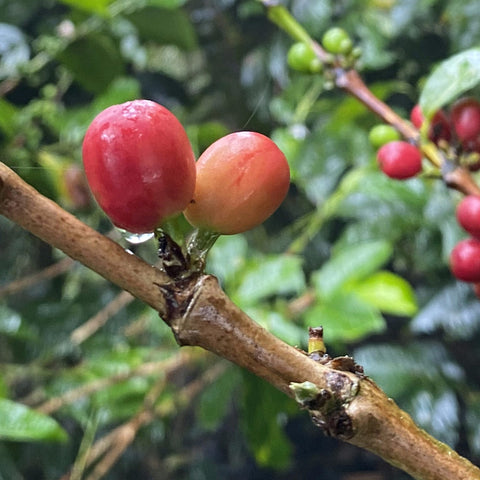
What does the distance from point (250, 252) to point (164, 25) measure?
10.7 inches

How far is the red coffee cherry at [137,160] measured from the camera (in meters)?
0.16

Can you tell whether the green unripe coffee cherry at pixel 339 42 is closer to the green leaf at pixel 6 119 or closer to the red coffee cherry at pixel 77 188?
the red coffee cherry at pixel 77 188

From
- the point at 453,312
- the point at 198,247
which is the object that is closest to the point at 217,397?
the point at 453,312

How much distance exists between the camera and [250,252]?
747 mm

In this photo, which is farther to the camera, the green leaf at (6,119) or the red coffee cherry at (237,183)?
the green leaf at (6,119)

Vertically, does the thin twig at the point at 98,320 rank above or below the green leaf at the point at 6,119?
below

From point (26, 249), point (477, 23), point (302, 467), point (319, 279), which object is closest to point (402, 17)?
point (477, 23)

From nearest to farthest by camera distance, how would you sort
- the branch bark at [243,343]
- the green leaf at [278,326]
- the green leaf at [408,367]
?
the branch bark at [243,343], the green leaf at [278,326], the green leaf at [408,367]

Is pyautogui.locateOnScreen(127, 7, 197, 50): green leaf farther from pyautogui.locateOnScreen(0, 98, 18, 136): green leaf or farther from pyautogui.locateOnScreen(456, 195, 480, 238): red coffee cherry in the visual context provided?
pyautogui.locateOnScreen(456, 195, 480, 238): red coffee cherry

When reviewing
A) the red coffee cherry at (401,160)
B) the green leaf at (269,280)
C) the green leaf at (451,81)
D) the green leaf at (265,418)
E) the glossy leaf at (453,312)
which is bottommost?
the glossy leaf at (453,312)

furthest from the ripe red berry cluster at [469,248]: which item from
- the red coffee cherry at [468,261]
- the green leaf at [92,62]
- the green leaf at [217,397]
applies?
the green leaf at [92,62]

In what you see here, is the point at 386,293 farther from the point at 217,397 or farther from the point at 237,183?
the point at 237,183

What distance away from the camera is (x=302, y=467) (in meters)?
0.87

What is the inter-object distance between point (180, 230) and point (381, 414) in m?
0.08
